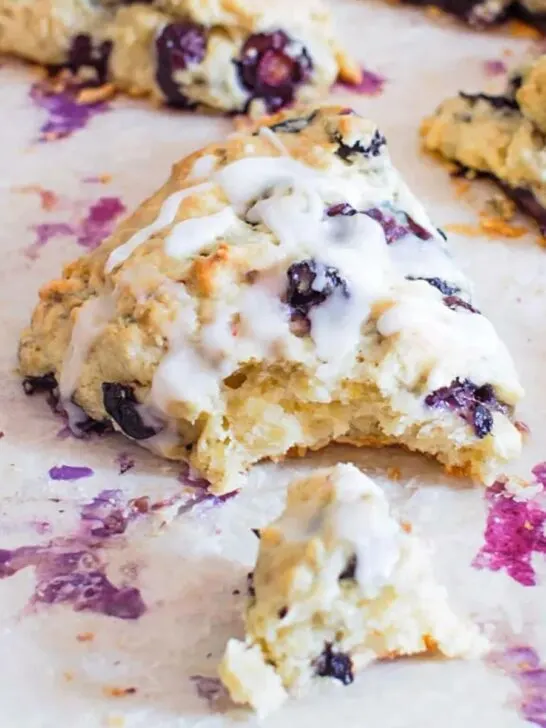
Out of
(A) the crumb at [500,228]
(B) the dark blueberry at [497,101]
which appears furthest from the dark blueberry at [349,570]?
(B) the dark blueberry at [497,101]

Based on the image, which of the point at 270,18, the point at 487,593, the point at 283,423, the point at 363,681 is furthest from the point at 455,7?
the point at 363,681

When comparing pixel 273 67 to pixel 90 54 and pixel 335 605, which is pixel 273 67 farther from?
pixel 335 605

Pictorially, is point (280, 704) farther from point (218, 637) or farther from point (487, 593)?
point (487, 593)

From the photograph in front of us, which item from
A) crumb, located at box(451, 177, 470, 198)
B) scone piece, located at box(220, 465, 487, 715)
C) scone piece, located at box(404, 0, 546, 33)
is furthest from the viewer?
scone piece, located at box(404, 0, 546, 33)

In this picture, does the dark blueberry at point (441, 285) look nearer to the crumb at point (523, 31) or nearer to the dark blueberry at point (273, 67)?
the dark blueberry at point (273, 67)

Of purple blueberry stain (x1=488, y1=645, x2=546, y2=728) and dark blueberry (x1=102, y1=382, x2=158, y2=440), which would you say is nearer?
purple blueberry stain (x1=488, y1=645, x2=546, y2=728)

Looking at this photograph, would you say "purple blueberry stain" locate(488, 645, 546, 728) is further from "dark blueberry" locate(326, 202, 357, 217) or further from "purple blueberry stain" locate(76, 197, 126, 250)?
"purple blueberry stain" locate(76, 197, 126, 250)

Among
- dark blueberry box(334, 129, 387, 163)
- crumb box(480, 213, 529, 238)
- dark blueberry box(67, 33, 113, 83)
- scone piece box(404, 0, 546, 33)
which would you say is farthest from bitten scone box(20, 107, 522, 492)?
scone piece box(404, 0, 546, 33)
